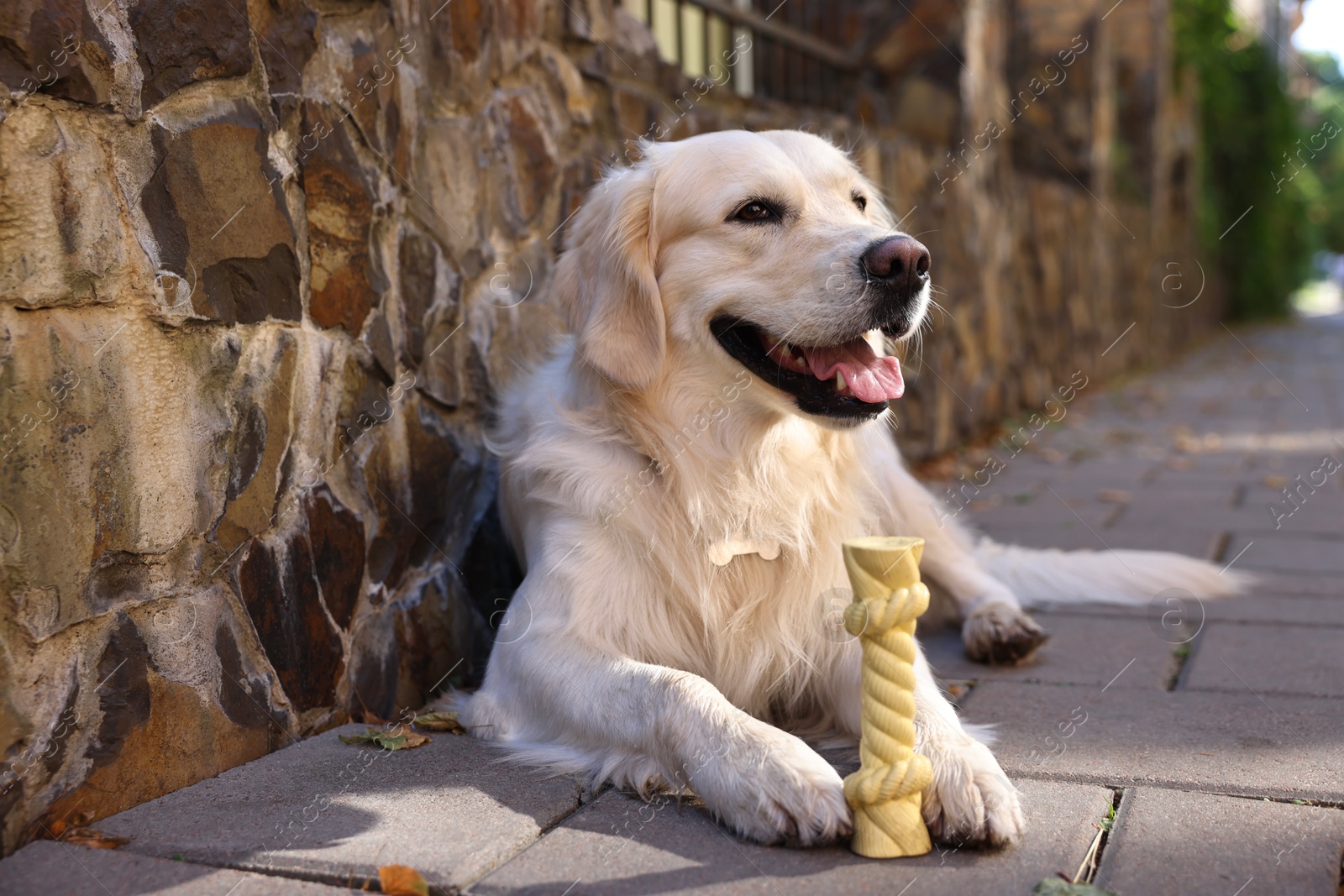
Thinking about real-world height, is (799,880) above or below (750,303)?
below

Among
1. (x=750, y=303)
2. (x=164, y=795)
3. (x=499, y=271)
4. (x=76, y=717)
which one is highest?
(x=499, y=271)

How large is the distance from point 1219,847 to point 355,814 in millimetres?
1400

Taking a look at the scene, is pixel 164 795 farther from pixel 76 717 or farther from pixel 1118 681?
pixel 1118 681

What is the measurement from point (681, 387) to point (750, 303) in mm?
239

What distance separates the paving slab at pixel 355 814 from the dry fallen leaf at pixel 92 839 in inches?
0.8

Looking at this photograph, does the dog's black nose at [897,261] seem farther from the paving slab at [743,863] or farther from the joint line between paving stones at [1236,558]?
the joint line between paving stones at [1236,558]

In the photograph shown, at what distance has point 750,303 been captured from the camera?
2.43 m

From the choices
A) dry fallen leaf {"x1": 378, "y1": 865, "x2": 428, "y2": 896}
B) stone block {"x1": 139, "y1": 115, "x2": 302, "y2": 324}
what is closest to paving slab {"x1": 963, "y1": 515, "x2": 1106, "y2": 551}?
stone block {"x1": 139, "y1": 115, "x2": 302, "y2": 324}

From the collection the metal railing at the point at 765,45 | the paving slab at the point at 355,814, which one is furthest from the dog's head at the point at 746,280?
the metal railing at the point at 765,45

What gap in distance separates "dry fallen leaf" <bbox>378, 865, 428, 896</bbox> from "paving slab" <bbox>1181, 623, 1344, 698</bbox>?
1861mm

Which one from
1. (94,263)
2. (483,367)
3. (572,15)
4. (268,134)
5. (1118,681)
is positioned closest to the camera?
(94,263)

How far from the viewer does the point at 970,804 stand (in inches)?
69.9

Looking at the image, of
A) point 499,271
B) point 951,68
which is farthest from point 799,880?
point 951,68
